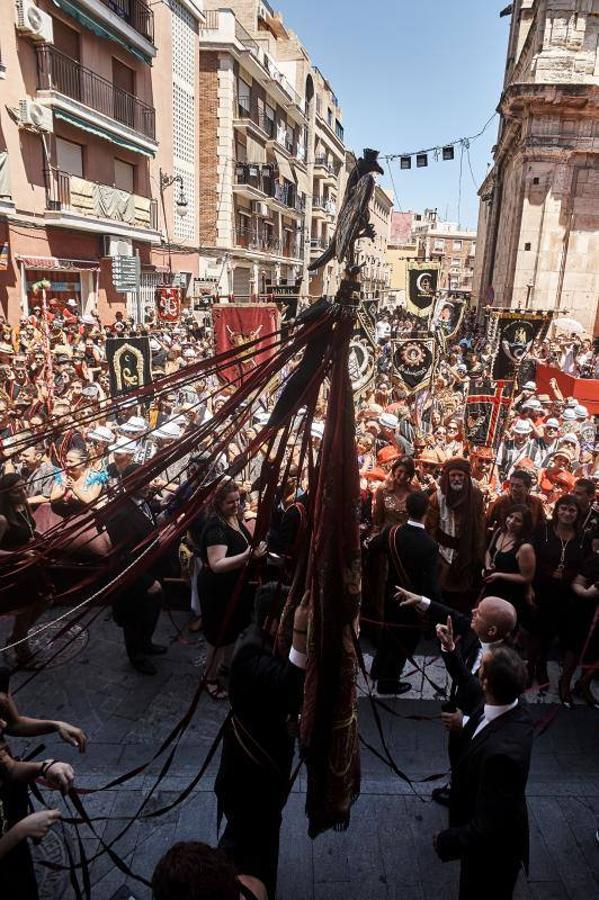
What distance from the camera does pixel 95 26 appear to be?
17875mm

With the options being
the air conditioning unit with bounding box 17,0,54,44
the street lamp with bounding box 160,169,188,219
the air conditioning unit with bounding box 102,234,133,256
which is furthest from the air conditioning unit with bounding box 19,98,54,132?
the street lamp with bounding box 160,169,188,219

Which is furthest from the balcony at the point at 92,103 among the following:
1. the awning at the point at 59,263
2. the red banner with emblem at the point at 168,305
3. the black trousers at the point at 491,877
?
the black trousers at the point at 491,877

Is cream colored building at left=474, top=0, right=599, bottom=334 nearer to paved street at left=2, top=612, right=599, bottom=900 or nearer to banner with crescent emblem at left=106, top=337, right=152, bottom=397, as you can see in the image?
banner with crescent emblem at left=106, top=337, right=152, bottom=397

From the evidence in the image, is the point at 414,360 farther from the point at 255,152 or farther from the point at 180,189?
the point at 255,152

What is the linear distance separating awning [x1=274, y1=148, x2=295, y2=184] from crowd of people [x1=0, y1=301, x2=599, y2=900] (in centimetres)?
3150

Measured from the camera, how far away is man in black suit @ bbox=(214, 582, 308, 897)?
246cm

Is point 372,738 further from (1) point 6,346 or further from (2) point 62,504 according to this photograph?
(1) point 6,346

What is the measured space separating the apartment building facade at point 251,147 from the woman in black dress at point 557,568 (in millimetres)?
19116

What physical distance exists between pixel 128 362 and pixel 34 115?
→ 1136 centimetres

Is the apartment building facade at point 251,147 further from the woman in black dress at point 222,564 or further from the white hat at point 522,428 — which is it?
the woman in black dress at point 222,564

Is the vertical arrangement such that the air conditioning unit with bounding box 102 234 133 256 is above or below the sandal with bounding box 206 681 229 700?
above

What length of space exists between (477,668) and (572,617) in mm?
1436

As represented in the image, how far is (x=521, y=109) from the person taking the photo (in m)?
21.8

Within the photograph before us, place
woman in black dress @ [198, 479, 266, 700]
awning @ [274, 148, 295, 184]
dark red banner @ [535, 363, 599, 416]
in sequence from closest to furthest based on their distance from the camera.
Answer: woman in black dress @ [198, 479, 266, 700] → dark red banner @ [535, 363, 599, 416] → awning @ [274, 148, 295, 184]
